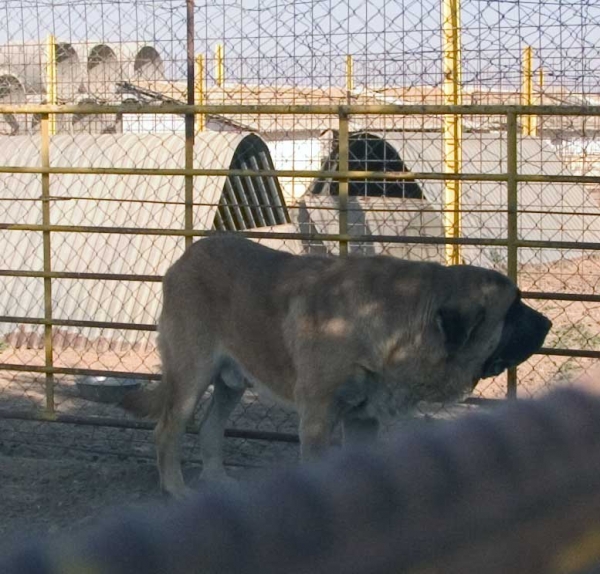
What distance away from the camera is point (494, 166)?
14.9 metres

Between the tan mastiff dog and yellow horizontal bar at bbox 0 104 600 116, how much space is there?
83 centimetres

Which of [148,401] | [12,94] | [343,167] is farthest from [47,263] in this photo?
[12,94]

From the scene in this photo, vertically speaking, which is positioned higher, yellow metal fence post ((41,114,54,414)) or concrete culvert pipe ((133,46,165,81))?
concrete culvert pipe ((133,46,165,81))

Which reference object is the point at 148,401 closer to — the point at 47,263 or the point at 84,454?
the point at 84,454

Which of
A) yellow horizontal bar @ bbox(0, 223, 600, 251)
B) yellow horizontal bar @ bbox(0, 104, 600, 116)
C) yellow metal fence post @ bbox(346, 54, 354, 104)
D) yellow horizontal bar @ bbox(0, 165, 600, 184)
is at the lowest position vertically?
yellow horizontal bar @ bbox(0, 223, 600, 251)

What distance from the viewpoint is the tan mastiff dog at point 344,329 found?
5469mm

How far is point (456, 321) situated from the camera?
552 centimetres

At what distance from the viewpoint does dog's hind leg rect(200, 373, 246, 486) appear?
639 centimetres

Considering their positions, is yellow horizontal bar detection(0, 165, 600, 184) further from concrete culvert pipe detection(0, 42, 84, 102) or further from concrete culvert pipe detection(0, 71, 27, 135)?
concrete culvert pipe detection(0, 71, 27, 135)

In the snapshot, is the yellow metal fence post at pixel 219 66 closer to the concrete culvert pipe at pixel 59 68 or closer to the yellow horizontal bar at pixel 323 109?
the yellow horizontal bar at pixel 323 109

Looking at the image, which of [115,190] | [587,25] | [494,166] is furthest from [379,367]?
[494,166]

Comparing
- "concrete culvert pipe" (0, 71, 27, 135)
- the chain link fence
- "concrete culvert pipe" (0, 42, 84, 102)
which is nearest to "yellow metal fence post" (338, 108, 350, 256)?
the chain link fence

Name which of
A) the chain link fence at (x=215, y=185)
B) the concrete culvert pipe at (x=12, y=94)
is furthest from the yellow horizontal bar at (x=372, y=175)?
the concrete culvert pipe at (x=12, y=94)

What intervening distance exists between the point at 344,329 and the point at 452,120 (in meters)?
5.48
